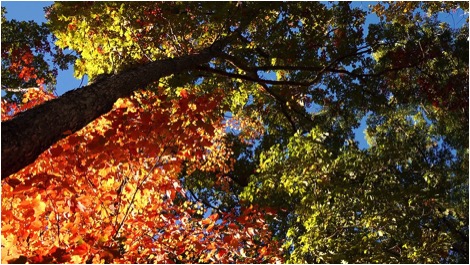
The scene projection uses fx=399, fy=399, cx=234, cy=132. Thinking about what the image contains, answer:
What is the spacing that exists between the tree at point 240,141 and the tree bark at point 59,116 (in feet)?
0.05

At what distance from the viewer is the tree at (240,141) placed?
629 centimetres

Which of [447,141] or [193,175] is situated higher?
[447,141]

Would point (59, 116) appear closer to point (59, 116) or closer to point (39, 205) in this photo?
point (59, 116)

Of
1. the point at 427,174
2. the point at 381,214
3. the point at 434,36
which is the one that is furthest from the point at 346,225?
the point at 434,36

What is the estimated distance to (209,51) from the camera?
8844mm

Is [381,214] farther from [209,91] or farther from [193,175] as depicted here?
[193,175]

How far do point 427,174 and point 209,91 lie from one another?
640 cm

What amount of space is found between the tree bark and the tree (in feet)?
0.05

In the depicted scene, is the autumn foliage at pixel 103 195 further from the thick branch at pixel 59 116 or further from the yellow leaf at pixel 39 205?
the thick branch at pixel 59 116

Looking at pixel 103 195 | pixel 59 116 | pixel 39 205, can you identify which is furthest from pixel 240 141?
pixel 59 116

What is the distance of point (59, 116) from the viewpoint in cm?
378

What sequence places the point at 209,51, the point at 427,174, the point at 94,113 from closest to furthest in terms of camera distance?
the point at 94,113, the point at 209,51, the point at 427,174

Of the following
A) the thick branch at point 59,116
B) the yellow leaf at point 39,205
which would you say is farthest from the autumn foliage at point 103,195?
A: the thick branch at point 59,116

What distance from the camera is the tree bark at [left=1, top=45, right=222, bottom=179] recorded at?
2.98 meters
